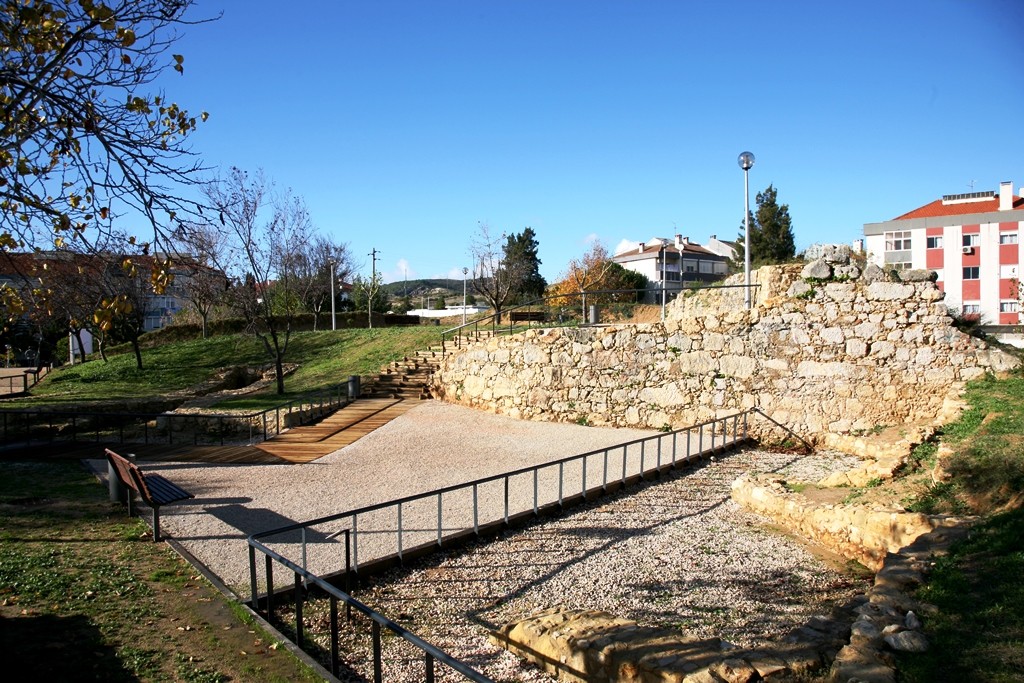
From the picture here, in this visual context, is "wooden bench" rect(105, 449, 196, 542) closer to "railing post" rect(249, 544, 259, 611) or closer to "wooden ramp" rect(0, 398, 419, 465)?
"railing post" rect(249, 544, 259, 611)

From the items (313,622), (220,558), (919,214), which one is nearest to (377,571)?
(313,622)

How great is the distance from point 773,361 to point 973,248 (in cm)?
2931

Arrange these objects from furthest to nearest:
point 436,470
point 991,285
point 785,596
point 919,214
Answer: point 919,214
point 991,285
point 436,470
point 785,596

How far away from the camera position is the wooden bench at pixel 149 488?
8195 mm

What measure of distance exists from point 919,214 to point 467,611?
43.5 m

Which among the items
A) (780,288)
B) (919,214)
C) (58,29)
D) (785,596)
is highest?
(919,214)

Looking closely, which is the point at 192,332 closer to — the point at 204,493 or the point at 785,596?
the point at 204,493

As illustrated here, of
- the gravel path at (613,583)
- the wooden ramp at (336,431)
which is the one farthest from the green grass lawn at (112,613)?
the wooden ramp at (336,431)

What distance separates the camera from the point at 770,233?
47.3 m

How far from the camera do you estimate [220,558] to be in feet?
25.3

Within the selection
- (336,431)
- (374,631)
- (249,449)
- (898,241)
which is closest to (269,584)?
(374,631)

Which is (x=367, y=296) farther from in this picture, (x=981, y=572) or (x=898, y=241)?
(x=981, y=572)

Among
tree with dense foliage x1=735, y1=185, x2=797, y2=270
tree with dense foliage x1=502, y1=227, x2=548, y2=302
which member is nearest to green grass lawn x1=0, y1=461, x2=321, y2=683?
tree with dense foliage x1=502, y1=227, x2=548, y2=302

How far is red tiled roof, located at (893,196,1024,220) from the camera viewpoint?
37688mm
